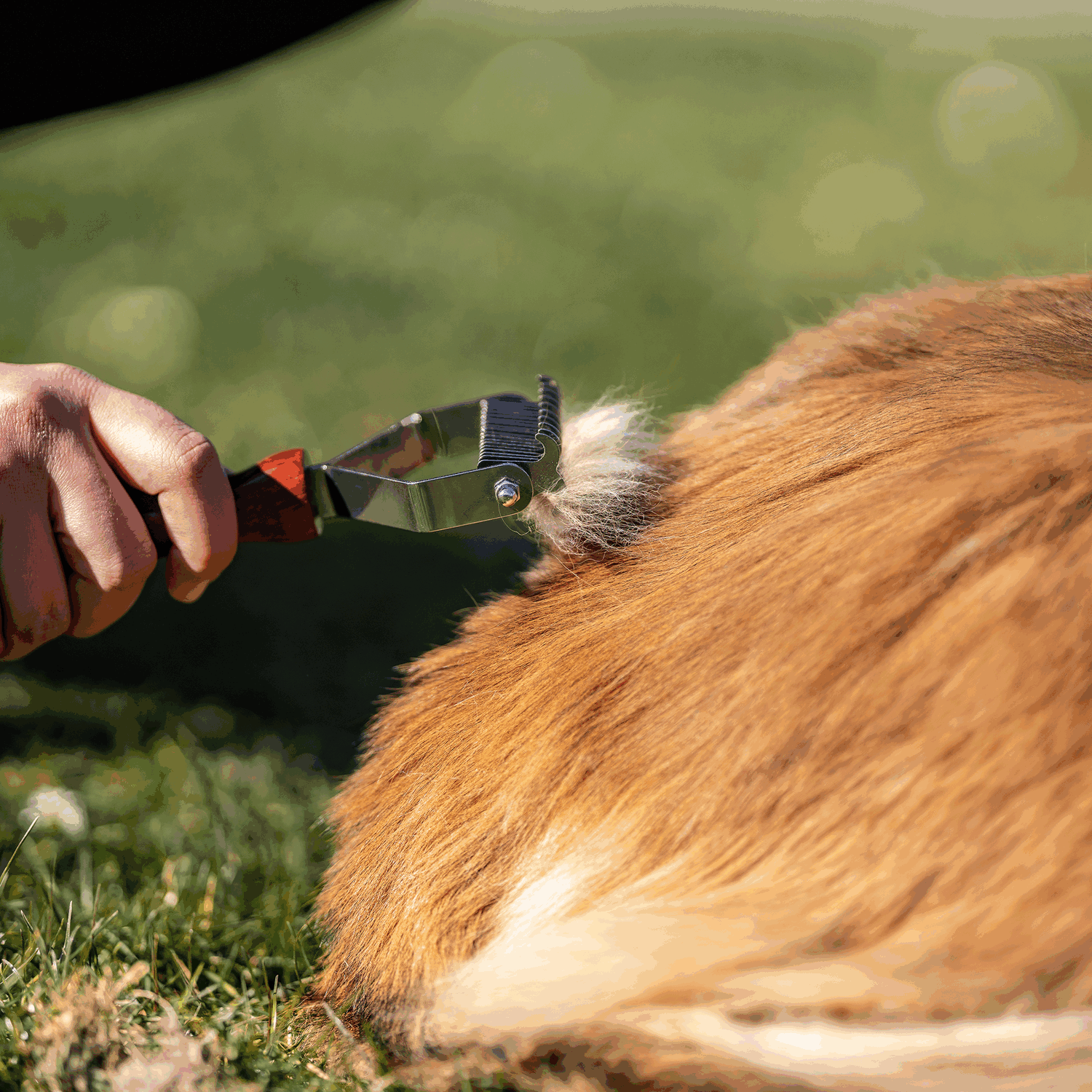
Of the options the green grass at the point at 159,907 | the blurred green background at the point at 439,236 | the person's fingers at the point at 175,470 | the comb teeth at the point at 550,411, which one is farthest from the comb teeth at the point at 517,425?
the blurred green background at the point at 439,236

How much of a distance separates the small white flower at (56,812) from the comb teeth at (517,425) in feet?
3.99

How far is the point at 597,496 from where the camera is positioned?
1120mm

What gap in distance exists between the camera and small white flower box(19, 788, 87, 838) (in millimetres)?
1809

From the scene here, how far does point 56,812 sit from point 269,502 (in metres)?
1.05

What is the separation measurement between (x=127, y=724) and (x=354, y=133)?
154 inches

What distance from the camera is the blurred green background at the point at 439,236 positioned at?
8.06 ft

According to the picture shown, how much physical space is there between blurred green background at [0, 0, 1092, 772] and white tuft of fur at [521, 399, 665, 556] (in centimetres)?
120

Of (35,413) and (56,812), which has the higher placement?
(35,413)

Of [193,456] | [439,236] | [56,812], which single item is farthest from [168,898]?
[439,236]

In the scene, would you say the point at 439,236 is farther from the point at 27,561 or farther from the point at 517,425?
the point at 27,561

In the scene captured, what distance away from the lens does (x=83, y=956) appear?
4.53ft

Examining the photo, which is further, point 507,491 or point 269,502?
point 269,502

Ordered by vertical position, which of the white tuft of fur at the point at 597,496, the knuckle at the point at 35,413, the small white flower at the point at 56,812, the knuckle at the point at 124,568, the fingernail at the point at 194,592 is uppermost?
the knuckle at the point at 35,413

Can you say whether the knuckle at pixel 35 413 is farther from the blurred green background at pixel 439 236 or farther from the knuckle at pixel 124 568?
the blurred green background at pixel 439 236
